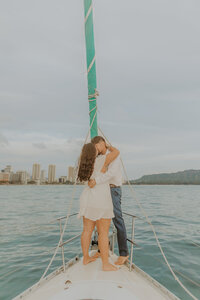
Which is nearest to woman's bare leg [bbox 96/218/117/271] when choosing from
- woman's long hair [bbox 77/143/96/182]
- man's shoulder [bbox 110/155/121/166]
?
woman's long hair [bbox 77/143/96/182]

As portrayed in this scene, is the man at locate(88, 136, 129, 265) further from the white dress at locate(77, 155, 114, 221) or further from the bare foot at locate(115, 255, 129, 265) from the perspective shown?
the white dress at locate(77, 155, 114, 221)

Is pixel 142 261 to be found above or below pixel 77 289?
below

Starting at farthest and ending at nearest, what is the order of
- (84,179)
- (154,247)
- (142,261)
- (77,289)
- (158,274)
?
(154,247) < (142,261) < (158,274) < (84,179) < (77,289)

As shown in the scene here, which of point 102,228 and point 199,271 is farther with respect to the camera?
point 199,271

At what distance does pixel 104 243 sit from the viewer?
2.63 m

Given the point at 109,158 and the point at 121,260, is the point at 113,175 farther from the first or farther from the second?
the point at 121,260

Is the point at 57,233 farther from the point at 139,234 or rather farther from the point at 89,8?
the point at 89,8

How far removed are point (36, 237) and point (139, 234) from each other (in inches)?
142

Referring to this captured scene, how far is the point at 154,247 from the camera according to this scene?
231 inches

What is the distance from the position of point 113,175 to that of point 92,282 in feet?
3.95

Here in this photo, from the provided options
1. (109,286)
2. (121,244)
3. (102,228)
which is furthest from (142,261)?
(109,286)

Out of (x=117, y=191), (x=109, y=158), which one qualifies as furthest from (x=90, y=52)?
(x=117, y=191)

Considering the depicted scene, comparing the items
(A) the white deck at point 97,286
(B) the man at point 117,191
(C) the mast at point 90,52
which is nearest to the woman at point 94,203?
(B) the man at point 117,191

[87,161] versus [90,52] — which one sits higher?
[90,52]
